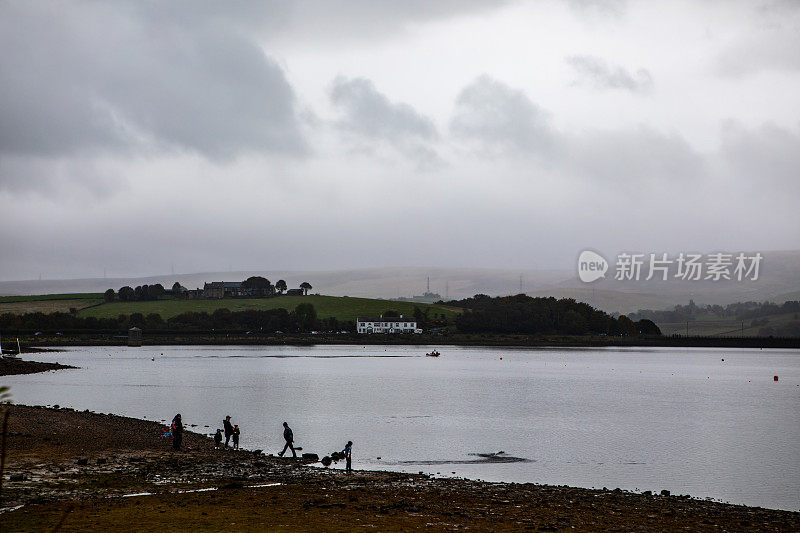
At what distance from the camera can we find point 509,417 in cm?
7356

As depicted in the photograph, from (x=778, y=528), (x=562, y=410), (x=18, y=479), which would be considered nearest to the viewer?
(x=778, y=528)

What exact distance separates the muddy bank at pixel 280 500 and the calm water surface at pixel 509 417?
566 cm

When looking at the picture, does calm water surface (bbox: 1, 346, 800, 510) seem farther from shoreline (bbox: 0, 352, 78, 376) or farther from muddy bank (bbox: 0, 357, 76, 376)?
muddy bank (bbox: 0, 357, 76, 376)

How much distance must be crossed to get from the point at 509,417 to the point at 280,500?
45794mm

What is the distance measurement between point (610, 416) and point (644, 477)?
33.3 m

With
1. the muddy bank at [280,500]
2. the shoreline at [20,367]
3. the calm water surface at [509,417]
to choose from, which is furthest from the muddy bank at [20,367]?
the muddy bank at [280,500]

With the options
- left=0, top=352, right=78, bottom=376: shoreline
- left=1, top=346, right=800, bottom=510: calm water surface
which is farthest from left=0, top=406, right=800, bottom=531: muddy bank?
left=0, top=352, right=78, bottom=376: shoreline

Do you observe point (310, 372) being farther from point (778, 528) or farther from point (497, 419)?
point (778, 528)

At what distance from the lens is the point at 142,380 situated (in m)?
115

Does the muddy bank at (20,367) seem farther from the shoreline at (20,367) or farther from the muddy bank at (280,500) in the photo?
the muddy bank at (280,500)

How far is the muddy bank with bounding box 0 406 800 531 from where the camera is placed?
86.8 feet

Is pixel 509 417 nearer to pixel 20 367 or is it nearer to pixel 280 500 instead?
pixel 280 500

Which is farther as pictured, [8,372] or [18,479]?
[8,372]

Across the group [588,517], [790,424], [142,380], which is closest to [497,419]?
[790,424]
